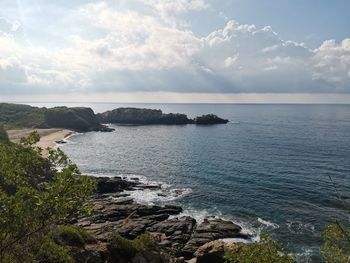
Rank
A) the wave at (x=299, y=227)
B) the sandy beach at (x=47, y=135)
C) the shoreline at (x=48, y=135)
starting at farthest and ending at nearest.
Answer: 1. the sandy beach at (x=47, y=135)
2. the shoreline at (x=48, y=135)
3. the wave at (x=299, y=227)

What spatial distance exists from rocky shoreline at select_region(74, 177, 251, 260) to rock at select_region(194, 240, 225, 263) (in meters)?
3.77

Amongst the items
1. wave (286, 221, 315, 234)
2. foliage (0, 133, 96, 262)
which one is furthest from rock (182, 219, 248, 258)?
foliage (0, 133, 96, 262)

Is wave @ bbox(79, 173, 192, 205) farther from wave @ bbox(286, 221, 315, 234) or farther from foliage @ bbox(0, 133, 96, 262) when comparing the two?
foliage @ bbox(0, 133, 96, 262)

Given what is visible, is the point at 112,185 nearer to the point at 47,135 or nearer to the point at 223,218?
the point at 223,218

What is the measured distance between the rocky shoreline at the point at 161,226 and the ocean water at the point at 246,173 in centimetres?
413

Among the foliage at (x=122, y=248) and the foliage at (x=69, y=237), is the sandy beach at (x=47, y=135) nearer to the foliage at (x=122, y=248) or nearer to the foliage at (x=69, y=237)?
the foliage at (x=69, y=237)

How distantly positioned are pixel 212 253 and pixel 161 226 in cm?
1584

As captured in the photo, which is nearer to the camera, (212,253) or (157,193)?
(212,253)

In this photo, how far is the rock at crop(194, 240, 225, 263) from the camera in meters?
42.1

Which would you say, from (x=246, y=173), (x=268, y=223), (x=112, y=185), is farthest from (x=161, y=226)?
(x=246, y=173)

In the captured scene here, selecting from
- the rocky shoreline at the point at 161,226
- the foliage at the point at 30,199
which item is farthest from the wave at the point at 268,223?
the foliage at the point at 30,199

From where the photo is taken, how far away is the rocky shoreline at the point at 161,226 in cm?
5003

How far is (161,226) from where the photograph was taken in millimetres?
56562

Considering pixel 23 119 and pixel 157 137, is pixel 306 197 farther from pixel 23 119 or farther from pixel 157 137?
pixel 23 119
